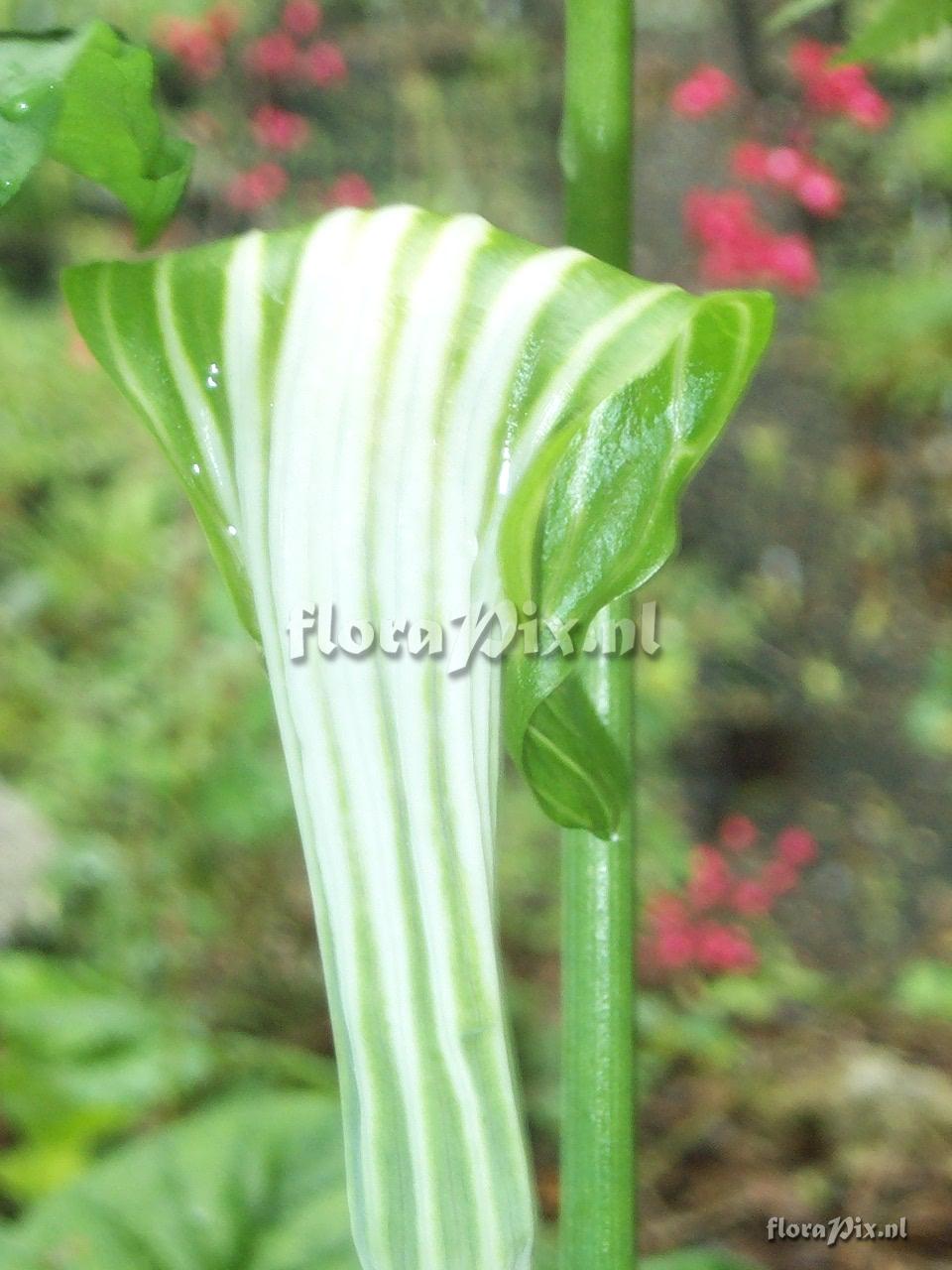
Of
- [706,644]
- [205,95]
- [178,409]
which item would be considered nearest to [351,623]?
[178,409]

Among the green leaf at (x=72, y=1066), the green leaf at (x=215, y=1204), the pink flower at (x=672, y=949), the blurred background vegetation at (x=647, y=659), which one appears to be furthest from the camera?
the pink flower at (x=672, y=949)

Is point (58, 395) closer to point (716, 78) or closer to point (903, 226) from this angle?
point (716, 78)

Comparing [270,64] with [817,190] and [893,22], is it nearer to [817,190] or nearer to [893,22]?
[817,190]

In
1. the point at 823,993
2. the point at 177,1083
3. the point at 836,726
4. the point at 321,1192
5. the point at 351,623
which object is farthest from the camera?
the point at 836,726

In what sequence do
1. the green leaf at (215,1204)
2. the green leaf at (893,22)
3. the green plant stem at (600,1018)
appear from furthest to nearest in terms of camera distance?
the green leaf at (215,1204) → the green leaf at (893,22) → the green plant stem at (600,1018)

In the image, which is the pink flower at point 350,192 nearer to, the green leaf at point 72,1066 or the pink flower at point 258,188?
the pink flower at point 258,188

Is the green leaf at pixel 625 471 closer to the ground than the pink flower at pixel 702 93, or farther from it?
closer to the ground

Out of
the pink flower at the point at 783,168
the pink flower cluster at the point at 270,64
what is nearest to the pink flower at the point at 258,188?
the pink flower cluster at the point at 270,64
